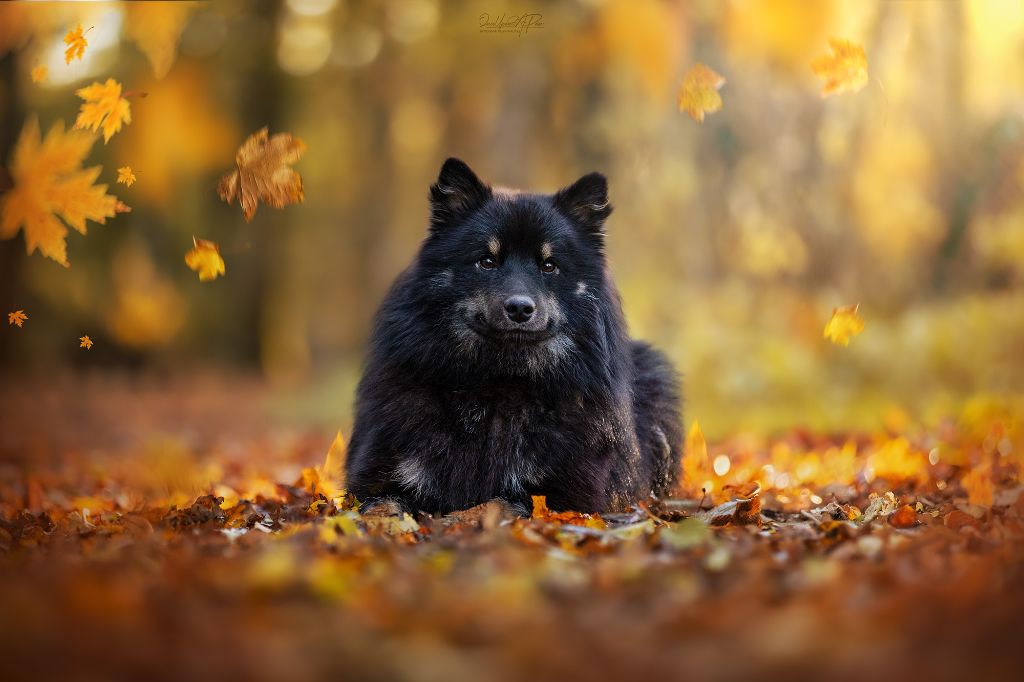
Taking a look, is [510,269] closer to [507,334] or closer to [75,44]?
[507,334]

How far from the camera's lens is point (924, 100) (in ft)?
37.7

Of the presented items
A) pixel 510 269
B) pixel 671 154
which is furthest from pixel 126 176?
pixel 671 154

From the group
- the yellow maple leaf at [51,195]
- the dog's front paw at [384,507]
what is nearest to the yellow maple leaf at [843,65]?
the dog's front paw at [384,507]

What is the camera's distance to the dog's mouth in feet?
15.5

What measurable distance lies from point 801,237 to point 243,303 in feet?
43.4

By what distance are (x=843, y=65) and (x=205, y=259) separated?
12.1ft

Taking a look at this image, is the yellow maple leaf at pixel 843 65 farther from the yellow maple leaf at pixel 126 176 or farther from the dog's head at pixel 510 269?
the yellow maple leaf at pixel 126 176

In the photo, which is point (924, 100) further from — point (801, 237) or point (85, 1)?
point (85, 1)

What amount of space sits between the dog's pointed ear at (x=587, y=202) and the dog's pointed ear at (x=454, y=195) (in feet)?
1.39

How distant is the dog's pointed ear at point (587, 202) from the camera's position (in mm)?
5129

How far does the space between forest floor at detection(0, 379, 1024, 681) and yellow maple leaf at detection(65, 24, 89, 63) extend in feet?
7.77

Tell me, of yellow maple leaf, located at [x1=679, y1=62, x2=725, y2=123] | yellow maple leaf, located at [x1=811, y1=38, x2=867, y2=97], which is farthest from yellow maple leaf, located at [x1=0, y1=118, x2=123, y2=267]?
yellow maple leaf, located at [x1=811, y1=38, x2=867, y2=97]

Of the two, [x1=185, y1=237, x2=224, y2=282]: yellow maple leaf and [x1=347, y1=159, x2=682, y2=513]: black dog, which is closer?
[x1=347, y1=159, x2=682, y2=513]: black dog

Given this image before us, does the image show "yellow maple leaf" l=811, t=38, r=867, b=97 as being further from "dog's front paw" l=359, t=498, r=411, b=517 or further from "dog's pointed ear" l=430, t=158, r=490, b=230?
"dog's front paw" l=359, t=498, r=411, b=517
